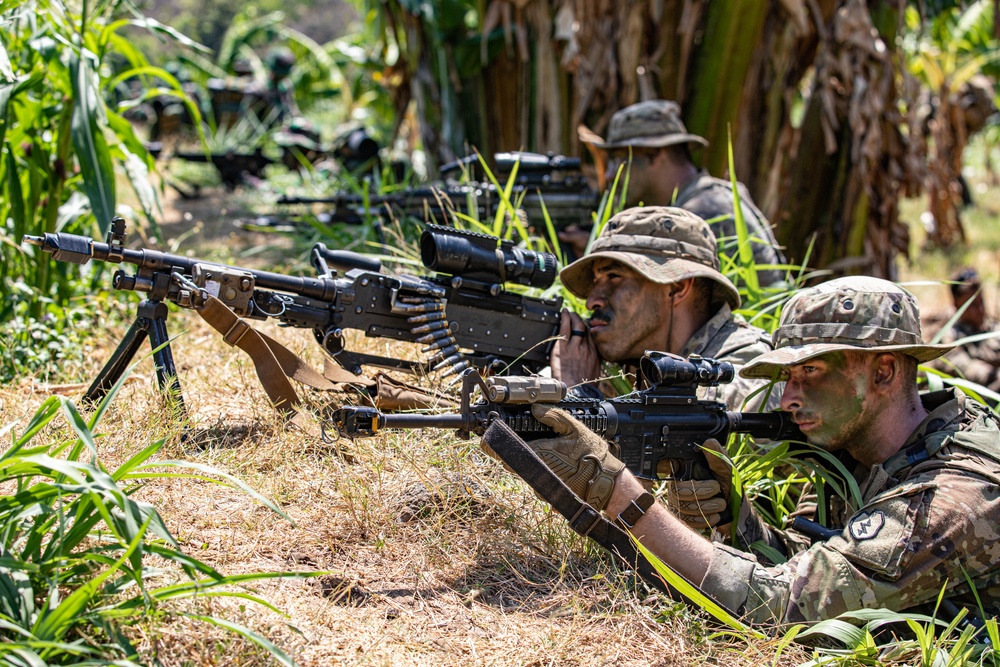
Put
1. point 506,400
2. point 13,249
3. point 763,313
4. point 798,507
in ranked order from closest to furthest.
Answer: point 506,400 → point 798,507 → point 763,313 → point 13,249

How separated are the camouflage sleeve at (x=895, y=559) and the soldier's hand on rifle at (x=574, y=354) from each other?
152 cm

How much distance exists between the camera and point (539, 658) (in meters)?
2.84

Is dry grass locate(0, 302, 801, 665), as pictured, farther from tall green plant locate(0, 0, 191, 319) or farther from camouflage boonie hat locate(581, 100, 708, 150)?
camouflage boonie hat locate(581, 100, 708, 150)

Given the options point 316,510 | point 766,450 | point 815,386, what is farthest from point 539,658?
point 766,450

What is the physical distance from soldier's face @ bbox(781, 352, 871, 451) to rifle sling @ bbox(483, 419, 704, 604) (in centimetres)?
78

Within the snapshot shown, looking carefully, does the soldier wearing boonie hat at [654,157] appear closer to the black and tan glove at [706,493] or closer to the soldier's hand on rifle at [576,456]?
the black and tan glove at [706,493]

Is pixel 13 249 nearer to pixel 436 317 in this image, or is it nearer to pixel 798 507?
pixel 436 317

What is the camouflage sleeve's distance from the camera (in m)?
2.96

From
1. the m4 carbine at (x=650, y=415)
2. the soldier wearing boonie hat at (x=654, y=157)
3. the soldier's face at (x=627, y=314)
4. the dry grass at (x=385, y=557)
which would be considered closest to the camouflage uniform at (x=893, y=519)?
the dry grass at (x=385, y=557)

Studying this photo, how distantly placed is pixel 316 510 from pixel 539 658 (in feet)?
3.49

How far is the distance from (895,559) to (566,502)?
3.34 ft

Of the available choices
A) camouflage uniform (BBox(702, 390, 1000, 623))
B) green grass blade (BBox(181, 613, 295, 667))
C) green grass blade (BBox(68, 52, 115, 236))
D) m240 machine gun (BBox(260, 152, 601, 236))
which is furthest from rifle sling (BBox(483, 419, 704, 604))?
m240 machine gun (BBox(260, 152, 601, 236))

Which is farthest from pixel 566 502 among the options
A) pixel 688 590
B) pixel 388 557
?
pixel 388 557

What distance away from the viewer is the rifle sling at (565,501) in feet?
9.90
